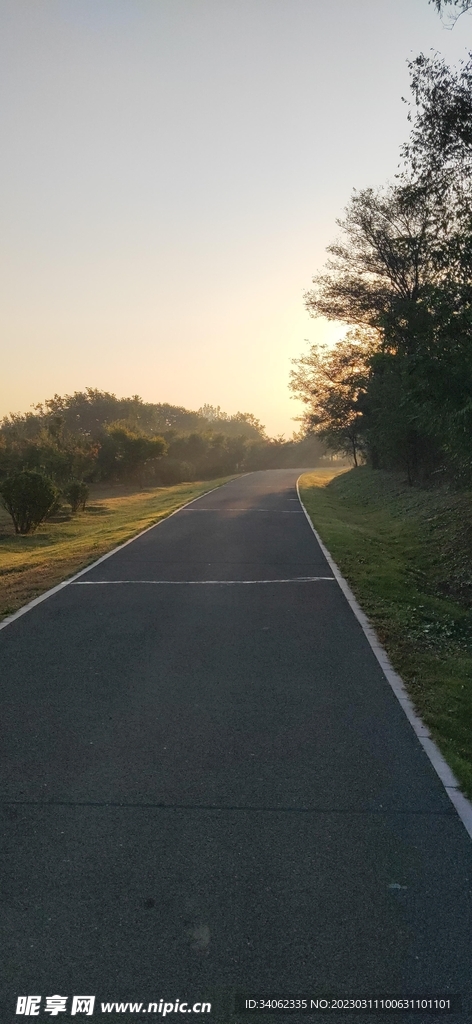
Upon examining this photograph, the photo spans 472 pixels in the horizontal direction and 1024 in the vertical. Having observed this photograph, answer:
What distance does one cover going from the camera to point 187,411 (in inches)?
5123

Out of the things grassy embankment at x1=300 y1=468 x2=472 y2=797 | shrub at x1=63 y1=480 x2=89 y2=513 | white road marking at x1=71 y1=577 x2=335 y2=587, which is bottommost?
grassy embankment at x1=300 y1=468 x2=472 y2=797

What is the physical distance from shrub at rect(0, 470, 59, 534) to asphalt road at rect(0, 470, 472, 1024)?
1573 centimetres

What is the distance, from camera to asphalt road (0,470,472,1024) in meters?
3.03

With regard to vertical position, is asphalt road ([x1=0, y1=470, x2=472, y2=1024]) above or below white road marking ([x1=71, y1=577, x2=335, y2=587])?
below

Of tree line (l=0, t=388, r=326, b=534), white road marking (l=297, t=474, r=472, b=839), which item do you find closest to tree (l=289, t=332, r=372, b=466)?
tree line (l=0, t=388, r=326, b=534)

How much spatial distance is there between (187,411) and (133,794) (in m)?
127

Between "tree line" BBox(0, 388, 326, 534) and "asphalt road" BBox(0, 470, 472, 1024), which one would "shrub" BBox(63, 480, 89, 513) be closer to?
"tree line" BBox(0, 388, 326, 534)

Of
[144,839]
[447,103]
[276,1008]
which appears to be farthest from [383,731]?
[447,103]

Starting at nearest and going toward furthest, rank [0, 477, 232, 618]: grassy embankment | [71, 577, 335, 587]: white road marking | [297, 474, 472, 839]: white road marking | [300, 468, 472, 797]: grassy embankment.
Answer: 1. [297, 474, 472, 839]: white road marking
2. [300, 468, 472, 797]: grassy embankment
3. [71, 577, 335, 587]: white road marking
4. [0, 477, 232, 618]: grassy embankment

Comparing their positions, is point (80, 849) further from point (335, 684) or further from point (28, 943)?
point (335, 684)

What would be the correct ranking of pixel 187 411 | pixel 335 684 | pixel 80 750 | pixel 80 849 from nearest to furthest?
pixel 80 849
pixel 80 750
pixel 335 684
pixel 187 411

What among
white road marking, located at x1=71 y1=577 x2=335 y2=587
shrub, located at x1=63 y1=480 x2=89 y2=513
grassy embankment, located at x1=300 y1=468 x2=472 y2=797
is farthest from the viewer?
shrub, located at x1=63 y1=480 x2=89 y2=513

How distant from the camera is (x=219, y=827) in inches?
161

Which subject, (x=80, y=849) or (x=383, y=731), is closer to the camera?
(x=80, y=849)
